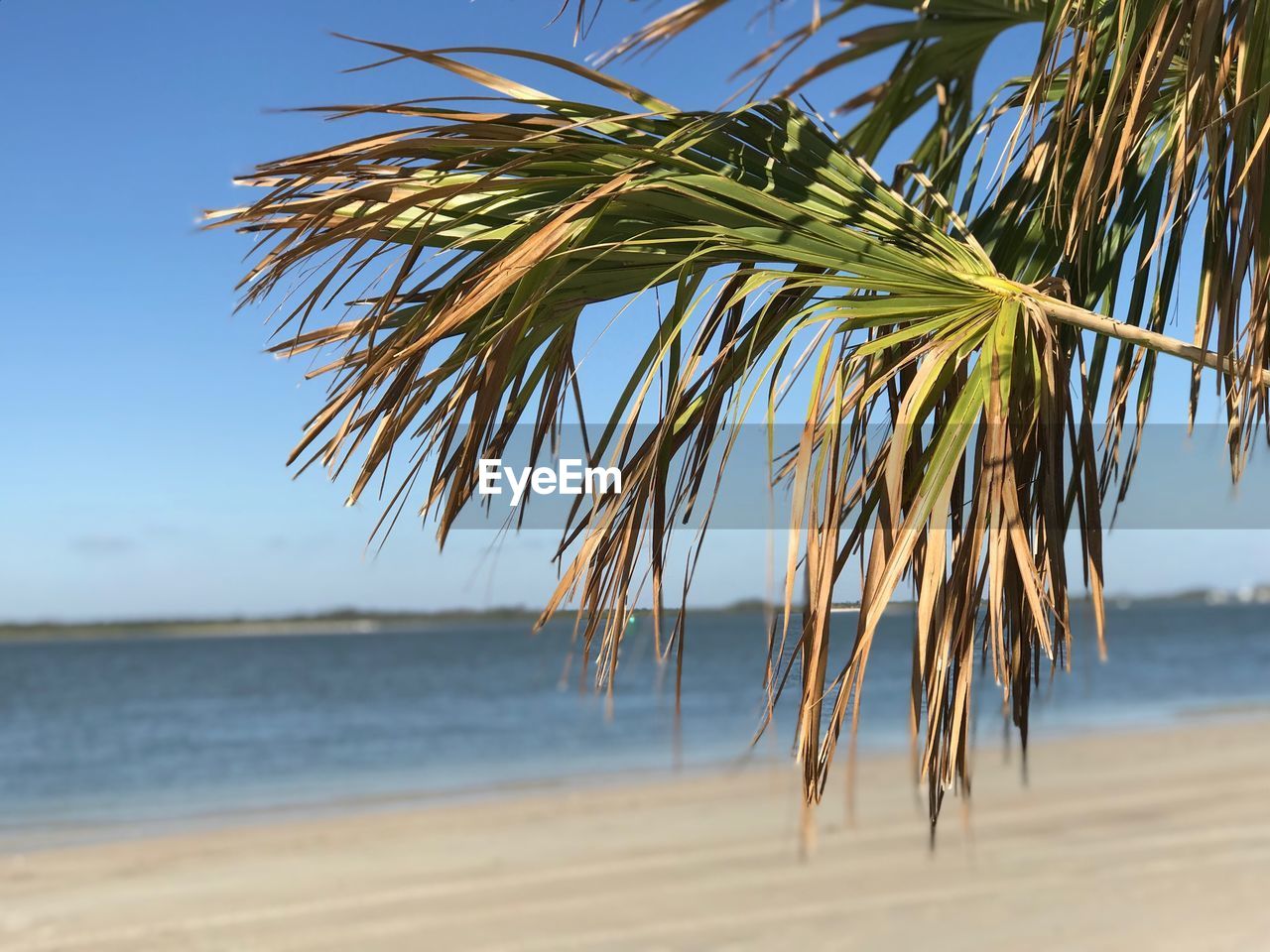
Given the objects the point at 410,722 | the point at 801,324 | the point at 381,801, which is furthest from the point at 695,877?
the point at 410,722

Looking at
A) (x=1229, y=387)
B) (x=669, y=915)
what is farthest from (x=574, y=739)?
(x=1229, y=387)

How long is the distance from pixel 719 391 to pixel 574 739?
57.7 feet

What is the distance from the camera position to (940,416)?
2.01m

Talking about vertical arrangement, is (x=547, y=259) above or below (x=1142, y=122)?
below

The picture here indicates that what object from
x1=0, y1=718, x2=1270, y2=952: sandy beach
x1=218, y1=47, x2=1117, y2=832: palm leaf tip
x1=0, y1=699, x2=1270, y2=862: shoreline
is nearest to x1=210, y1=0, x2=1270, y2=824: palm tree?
x1=218, y1=47, x2=1117, y2=832: palm leaf tip

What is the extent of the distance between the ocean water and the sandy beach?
1.11m

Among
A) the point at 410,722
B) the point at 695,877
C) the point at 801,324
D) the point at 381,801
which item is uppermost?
the point at 801,324

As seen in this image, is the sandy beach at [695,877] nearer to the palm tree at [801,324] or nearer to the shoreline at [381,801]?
the shoreline at [381,801]

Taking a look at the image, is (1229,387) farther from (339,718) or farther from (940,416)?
(339,718)

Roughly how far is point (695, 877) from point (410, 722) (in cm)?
1779

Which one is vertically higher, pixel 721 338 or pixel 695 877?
pixel 721 338

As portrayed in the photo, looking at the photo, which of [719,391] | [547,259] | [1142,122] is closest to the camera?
[547,259]

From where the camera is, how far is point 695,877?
781cm

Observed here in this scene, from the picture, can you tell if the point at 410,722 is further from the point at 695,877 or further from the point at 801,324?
the point at 801,324
